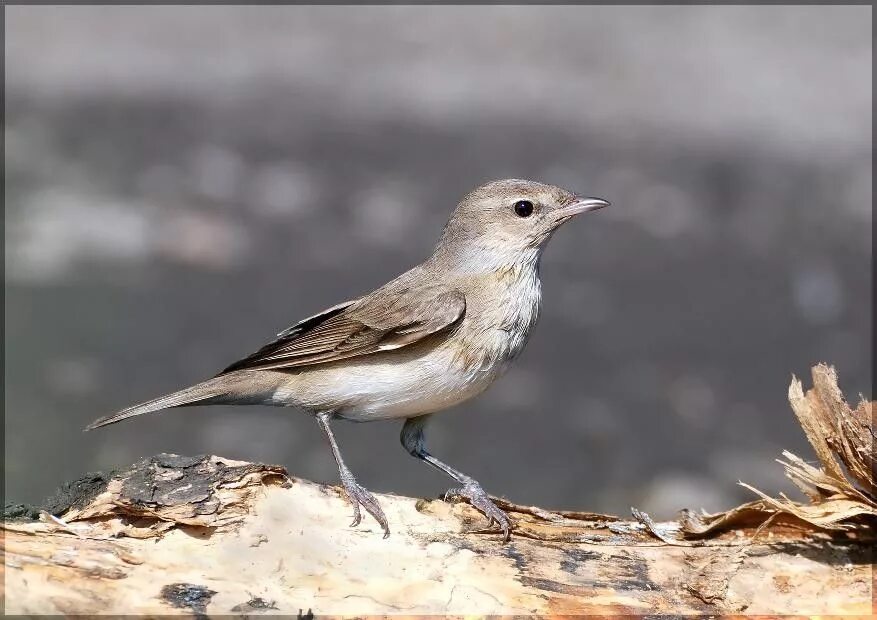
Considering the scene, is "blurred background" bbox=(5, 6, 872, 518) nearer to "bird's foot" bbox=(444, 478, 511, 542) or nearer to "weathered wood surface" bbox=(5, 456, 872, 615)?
"bird's foot" bbox=(444, 478, 511, 542)

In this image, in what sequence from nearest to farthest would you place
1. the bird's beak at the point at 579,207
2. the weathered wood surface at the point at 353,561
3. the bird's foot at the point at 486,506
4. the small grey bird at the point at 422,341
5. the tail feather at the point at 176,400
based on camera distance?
the weathered wood surface at the point at 353,561
the bird's foot at the point at 486,506
the tail feather at the point at 176,400
the small grey bird at the point at 422,341
the bird's beak at the point at 579,207

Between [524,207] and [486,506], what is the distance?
196 centimetres

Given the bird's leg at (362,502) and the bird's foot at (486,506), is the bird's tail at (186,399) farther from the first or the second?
the bird's foot at (486,506)

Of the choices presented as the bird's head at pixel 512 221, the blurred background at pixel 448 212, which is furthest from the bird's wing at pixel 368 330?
the blurred background at pixel 448 212

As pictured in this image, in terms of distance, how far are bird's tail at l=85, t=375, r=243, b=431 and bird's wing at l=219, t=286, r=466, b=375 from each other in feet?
0.28

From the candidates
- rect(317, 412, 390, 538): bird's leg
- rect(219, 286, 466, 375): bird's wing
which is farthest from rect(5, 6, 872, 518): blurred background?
rect(317, 412, 390, 538): bird's leg

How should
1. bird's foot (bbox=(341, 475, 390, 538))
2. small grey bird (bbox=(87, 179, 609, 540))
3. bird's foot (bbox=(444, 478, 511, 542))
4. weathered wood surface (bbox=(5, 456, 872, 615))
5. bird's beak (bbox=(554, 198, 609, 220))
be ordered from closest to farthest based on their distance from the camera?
1. weathered wood surface (bbox=(5, 456, 872, 615))
2. bird's foot (bbox=(341, 475, 390, 538))
3. bird's foot (bbox=(444, 478, 511, 542))
4. small grey bird (bbox=(87, 179, 609, 540))
5. bird's beak (bbox=(554, 198, 609, 220))

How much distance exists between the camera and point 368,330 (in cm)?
596

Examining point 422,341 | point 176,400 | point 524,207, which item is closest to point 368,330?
point 422,341

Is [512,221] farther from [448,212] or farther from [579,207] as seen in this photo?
[448,212]

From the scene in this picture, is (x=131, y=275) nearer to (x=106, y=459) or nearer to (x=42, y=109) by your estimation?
(x=106, y=459)

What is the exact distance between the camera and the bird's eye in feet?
20.9

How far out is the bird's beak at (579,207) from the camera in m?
6.30

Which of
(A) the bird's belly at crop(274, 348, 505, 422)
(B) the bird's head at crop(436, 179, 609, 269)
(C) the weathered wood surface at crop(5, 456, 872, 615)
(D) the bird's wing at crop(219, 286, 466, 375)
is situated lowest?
(C) the weathered wood surface at crop(5, 456, 872, 615)
